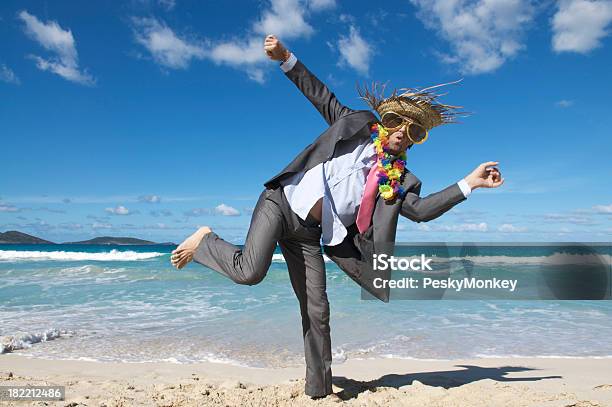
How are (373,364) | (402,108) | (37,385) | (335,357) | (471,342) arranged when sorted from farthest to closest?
(471,342) → (335,357) → (373,364) → (37,385) → (402,108)

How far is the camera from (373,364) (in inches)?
187

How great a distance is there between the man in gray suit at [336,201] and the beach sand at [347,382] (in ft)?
1.83

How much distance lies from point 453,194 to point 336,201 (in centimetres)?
73

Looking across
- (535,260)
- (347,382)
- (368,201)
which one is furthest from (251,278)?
(535,260)

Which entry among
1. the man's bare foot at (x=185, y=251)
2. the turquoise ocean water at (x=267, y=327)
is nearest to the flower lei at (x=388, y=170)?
the man's bare foot at (x=185, y=251)

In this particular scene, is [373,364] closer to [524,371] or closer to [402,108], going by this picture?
[524,371]

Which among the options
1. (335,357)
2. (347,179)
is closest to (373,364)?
(335,357)

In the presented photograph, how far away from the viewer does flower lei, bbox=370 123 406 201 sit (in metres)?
3.03

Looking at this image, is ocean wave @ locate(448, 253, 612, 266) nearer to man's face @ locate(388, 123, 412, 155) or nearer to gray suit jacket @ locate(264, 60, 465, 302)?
gray suit jacket @ locate(264, 60, 465, 302)

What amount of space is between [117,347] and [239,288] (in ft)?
19.9

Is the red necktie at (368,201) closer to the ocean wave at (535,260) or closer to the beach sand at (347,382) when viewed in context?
the beach sand at (347,382)

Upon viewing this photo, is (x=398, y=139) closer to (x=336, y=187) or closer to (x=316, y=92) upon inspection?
(x=336, y=187)

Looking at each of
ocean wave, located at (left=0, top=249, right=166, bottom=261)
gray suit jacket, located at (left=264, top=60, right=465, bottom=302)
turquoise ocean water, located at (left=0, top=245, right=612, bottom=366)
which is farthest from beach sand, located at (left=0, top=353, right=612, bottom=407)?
ocean wave, located at (left=0, top=249, right=166, bottom=261)

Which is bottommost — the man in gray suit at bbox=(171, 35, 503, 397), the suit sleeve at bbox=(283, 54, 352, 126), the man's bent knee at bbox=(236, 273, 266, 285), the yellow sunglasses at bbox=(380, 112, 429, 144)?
the man's bent knee at bbox=(236, 273, 266, 285)
